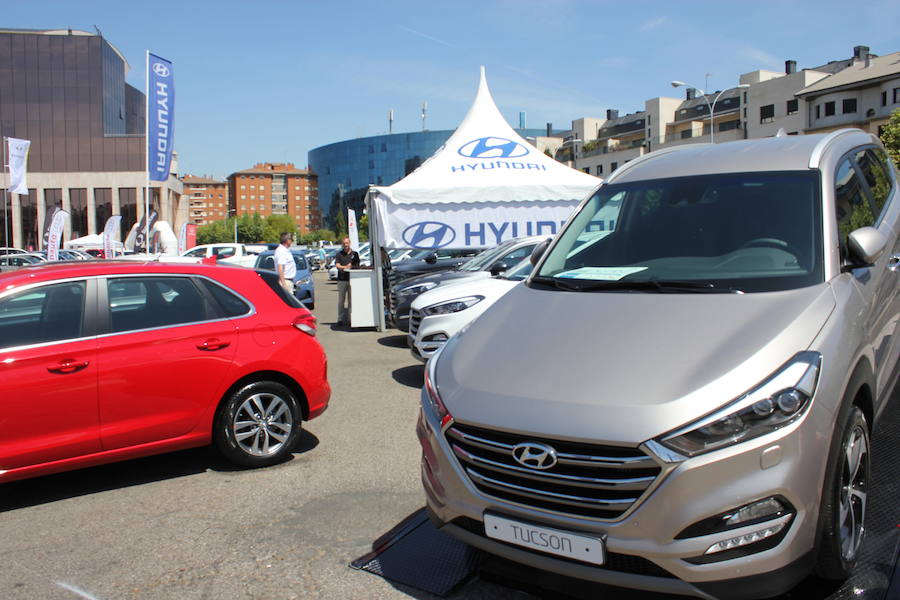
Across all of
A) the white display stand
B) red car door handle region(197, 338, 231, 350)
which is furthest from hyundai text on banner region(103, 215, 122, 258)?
Result: red car door handle region(197, 338, 231, 350)

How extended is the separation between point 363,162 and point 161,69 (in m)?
127

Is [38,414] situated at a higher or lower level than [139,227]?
lower

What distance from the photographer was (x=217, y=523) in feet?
13.6

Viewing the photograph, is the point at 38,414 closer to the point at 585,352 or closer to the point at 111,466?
the point at 111,466

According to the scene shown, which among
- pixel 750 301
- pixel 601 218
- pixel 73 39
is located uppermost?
pixel 73 39

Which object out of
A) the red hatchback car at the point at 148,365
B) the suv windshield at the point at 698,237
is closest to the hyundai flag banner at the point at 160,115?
the red hatchback car at the point at 148,365

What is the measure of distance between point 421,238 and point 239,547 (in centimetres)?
947

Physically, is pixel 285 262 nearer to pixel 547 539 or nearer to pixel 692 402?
pixel 547 539

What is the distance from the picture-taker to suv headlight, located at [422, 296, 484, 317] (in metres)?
7.92

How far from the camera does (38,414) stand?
424 centimetres

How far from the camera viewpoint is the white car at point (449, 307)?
758 cm

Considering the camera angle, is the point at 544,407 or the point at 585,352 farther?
the point at 585,352

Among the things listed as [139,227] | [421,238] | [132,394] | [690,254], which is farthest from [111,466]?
[139,227]

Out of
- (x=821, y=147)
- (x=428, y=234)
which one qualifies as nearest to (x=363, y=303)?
(x=428, y=234)
